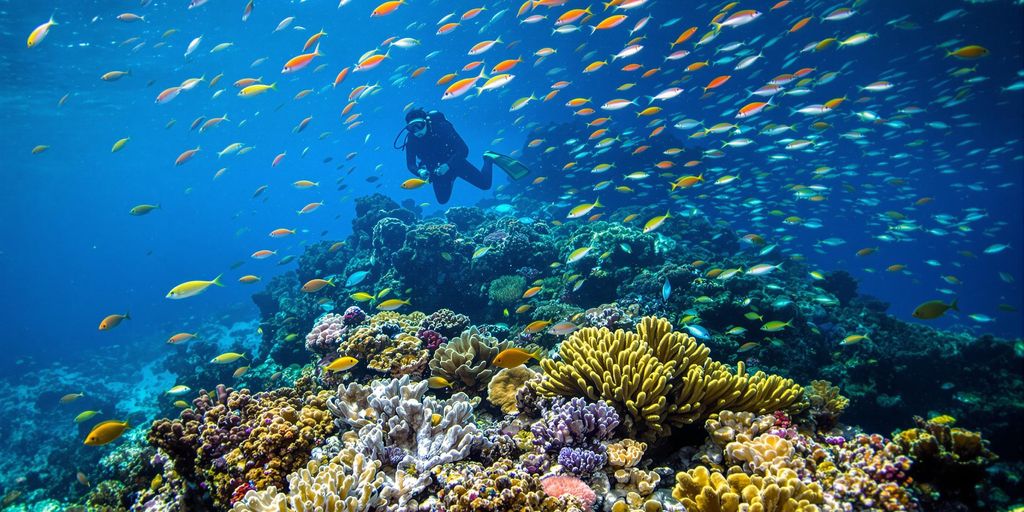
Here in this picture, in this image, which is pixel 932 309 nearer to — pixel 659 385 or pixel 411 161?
pixel 659 385

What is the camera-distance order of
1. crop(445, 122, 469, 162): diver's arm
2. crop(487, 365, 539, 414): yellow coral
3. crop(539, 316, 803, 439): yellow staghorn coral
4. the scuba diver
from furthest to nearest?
crop(445, 122, 469, 162): diver's arm, the scuba diver, crop(487, 365, 539, 414): yellow coral, crop(539, 316, 803, 439): yellow staghorn coral

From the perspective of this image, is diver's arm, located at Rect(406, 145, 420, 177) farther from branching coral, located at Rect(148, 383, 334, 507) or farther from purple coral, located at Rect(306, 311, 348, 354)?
branching coral, located at Rect(148, 383, 334, 507)

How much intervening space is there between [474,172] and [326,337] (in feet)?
34.2

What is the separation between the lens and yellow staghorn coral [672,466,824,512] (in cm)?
234

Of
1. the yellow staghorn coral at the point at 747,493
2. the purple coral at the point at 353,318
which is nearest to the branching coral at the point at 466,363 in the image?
the purple coral at the point at 353,318

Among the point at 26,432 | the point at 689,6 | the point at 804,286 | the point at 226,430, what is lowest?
the point at 804,286

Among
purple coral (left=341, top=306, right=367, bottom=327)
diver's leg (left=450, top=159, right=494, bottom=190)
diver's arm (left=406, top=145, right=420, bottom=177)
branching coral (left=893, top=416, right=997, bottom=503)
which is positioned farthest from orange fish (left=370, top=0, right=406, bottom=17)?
branching coral (left=893, top=416, right=997, bottom=503)

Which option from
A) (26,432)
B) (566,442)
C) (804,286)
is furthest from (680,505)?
(26,432)

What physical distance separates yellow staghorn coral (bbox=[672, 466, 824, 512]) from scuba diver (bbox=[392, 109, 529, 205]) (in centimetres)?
1042

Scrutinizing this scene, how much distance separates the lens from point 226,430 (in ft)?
13.4

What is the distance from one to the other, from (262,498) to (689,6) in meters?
31.0

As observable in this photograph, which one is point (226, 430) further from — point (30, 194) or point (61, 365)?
point (30, 194)

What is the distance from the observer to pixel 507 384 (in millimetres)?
4676

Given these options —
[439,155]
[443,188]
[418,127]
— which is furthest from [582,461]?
[439,155]
